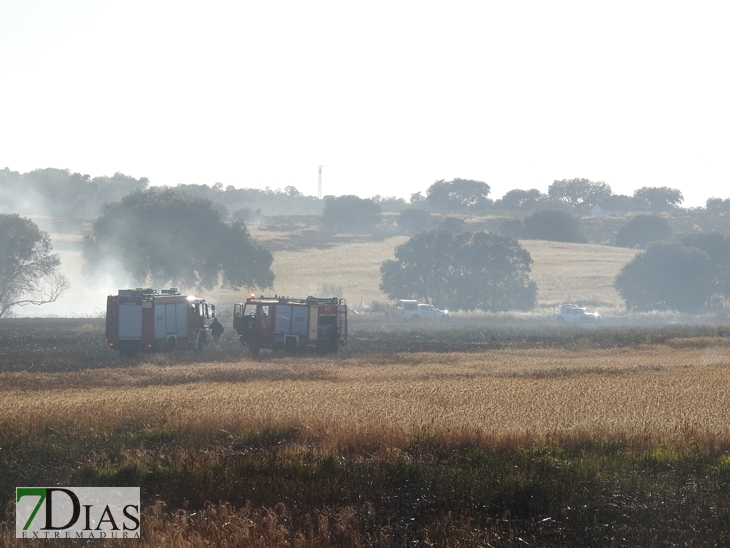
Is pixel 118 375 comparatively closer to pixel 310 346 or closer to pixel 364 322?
pixel 310 346

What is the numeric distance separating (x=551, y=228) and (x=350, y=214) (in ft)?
116

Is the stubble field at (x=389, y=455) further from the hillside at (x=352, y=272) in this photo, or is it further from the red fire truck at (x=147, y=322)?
the hillside at (x=352, y=272)

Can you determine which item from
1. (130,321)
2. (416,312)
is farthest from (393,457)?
(416,312)

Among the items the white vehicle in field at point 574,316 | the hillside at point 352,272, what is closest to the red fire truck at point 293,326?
the white vehicle in field at point 574,316

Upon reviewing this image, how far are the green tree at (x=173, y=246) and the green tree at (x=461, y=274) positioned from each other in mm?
13962

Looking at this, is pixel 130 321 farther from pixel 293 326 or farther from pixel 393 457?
pixel 393 457

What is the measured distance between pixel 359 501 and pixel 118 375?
17.2 meters

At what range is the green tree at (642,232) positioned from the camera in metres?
142

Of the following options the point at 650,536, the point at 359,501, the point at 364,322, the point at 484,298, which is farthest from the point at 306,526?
the point at 484,298

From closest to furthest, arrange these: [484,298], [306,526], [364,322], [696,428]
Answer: [306,526] < [696,428] < [364,322] < [484,298]

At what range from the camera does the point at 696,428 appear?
13.9 meters

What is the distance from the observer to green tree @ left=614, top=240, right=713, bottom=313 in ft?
299

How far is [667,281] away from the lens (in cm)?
9188

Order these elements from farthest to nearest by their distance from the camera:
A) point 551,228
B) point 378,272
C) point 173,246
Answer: point 551,228
point 378,272
point 173,246
